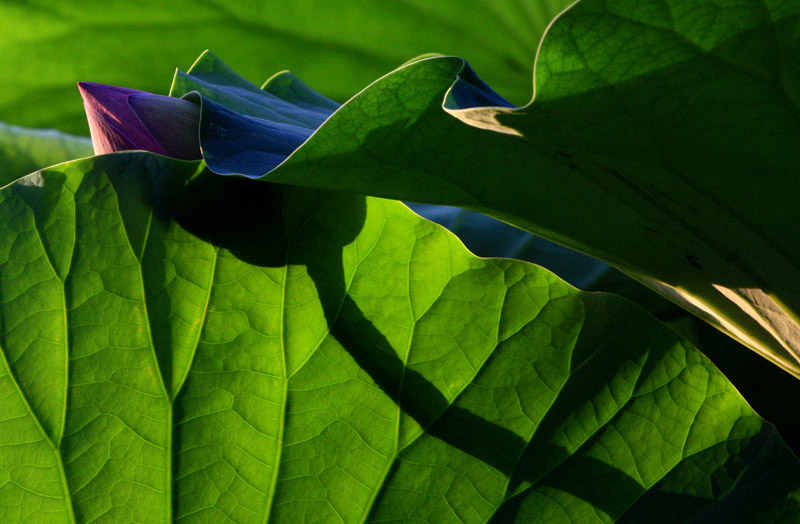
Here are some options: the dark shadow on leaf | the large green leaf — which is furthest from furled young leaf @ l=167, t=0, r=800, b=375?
the large green leaf

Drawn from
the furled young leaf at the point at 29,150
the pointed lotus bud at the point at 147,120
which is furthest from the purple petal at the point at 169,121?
the furled young leaf at the point at 29,150

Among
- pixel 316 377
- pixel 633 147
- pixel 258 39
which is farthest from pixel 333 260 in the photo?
pixel 258 39

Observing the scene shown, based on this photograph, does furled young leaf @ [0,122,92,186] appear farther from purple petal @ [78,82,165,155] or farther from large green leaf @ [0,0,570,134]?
purple petal @ [78,82,165,155]

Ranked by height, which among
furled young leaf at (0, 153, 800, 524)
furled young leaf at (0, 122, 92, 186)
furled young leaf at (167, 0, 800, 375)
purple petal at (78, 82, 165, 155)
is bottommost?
furled young leaf at (0, 122, 92, 186)

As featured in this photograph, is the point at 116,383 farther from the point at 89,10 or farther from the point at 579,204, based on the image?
the point at 89,10

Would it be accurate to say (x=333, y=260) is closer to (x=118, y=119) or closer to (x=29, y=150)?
(x=118, y=119)

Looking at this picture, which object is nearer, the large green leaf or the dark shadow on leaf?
the dark shadow on leaf
